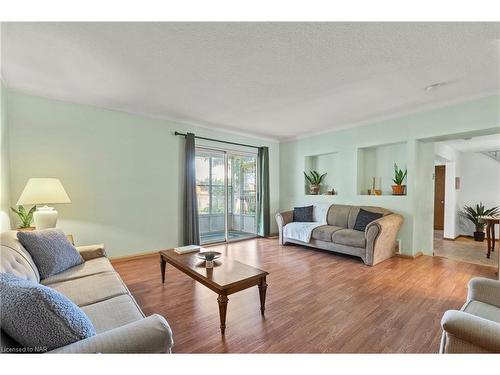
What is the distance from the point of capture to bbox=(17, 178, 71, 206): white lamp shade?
2480mm

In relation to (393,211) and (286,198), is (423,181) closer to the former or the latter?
(393,211)

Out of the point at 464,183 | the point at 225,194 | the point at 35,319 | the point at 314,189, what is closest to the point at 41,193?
the point at 35,319

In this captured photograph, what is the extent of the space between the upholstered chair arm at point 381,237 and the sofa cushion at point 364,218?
15 cm

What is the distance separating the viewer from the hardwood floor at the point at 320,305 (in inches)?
67.4

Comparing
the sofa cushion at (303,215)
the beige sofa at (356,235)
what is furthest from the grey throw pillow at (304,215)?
the beige sofa at (356,235)

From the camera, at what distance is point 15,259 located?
161 cm

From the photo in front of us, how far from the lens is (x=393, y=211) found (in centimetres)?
403

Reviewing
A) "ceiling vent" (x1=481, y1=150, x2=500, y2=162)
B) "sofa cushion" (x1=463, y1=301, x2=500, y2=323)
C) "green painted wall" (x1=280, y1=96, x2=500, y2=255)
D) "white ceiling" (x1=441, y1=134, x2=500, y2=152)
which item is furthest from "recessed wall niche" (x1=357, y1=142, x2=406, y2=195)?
"sofa cushion" (x1=463, y1=301, x2=500, y2=323)

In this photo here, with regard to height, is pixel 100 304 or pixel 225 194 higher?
pixel 225 194

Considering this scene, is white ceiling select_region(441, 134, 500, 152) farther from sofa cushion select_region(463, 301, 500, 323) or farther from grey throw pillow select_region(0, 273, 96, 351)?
grey throw pillow select_region(0, 273, 96, 351)

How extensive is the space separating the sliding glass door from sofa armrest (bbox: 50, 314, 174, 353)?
391 centimetres

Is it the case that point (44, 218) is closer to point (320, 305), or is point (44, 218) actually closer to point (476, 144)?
point (320, 305)

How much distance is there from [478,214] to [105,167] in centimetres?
762

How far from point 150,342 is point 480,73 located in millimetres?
3848
